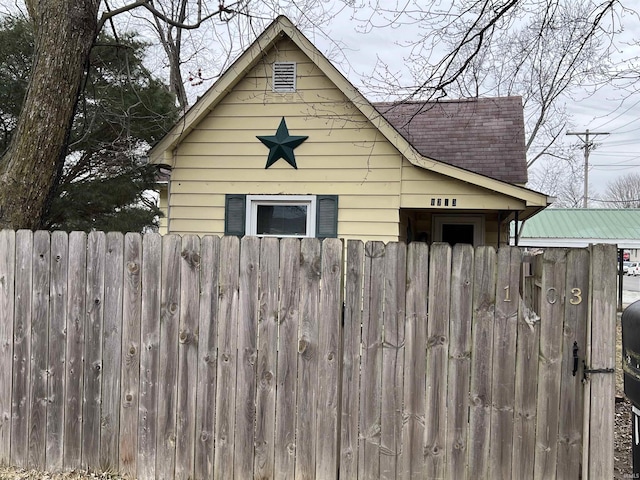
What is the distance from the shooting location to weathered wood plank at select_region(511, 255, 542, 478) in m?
2.94

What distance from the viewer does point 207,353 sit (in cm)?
324

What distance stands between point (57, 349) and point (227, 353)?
126 cm

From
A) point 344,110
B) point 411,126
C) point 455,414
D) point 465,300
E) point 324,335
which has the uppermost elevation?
point 411,126

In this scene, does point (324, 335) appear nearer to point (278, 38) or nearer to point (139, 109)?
point (278, 38)

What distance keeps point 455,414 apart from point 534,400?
478 millimetres

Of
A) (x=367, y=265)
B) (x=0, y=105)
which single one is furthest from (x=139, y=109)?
(x=367, y=265)

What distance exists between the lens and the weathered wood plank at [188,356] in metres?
3.24

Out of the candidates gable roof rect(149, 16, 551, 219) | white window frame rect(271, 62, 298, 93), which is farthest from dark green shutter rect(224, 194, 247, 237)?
white window frame rect(271, 62, 298, 93)

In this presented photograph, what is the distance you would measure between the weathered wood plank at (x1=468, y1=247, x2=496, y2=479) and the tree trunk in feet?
11.8

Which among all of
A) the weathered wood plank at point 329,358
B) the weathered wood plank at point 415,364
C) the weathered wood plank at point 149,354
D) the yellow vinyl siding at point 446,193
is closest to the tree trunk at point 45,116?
the weathered wood plank at point 149,354

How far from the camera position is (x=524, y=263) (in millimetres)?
2945

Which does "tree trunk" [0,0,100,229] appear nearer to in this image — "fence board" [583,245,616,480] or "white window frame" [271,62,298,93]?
"white window frame" [271,62,298,93]

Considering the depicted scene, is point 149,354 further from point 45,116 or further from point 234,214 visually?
point 234,214

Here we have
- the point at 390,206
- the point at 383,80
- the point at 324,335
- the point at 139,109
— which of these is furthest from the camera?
the point at 139,109
